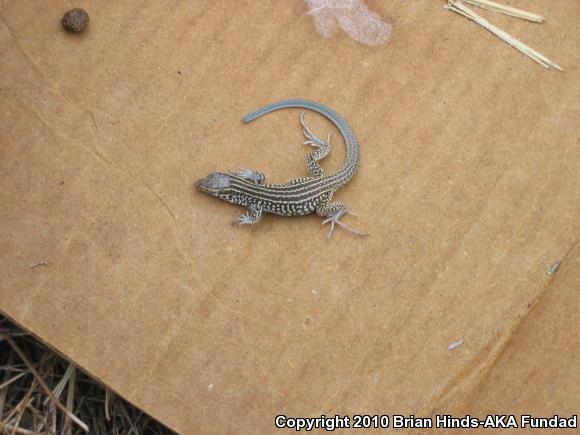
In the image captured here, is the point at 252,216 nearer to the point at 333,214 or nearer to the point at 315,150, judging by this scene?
the point at 333,214

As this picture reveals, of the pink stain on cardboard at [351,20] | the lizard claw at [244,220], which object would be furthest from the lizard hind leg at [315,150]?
the pink stain on cardboard at [351,20]

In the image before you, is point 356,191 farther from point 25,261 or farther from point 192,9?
point 25,261

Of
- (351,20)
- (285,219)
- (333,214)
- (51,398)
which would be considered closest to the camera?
(51,398)

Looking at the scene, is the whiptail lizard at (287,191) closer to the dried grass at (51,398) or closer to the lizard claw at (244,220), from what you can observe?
the lizard claw at (244,220)

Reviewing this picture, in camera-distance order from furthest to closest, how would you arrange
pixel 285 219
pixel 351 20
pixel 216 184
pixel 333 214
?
pixel 351 20 → pixel 285 219 → pixel 333 214 → pixel 216 184

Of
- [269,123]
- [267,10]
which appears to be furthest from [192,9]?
[269,123]

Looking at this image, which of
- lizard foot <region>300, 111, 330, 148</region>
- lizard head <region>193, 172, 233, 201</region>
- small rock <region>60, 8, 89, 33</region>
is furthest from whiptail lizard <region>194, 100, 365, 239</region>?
small rock <region>60, 8, 89, 33</region>

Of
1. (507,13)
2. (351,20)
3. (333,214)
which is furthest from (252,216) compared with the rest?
(507,13)
